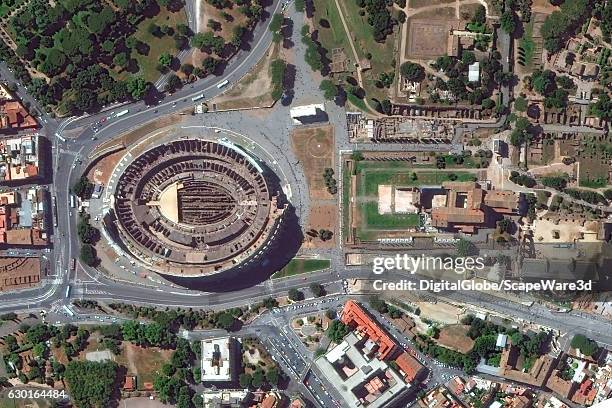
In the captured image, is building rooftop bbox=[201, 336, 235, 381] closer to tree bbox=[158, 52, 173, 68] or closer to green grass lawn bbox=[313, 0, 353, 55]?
tree bbox=[158, 52, 173, 68]

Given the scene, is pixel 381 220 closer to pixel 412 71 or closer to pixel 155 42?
pixel 412 71

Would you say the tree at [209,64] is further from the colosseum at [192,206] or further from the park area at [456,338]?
the park area at [456,338]

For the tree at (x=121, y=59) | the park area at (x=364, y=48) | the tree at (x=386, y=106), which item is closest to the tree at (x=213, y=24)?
the tree at (x=121, y=59)

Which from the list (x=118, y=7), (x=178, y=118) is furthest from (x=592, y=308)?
(x=118, y=7)

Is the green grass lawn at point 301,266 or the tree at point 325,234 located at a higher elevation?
the tree at point 325,234

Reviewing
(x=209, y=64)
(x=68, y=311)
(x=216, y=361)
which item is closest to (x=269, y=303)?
(x=216, y=361)

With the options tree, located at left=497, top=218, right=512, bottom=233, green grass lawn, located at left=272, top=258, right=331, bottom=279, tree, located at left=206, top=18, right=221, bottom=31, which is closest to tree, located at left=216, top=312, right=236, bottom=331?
green grass lawn, located at left=272, top=258, right=331, bottom=279
